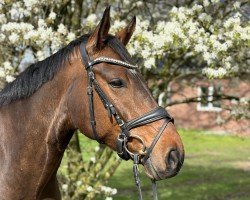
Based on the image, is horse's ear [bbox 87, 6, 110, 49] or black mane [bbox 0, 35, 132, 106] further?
black mane [bbox 0, 35, 132, 106]

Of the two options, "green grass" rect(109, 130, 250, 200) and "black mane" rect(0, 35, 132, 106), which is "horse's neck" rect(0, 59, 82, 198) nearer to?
"black mane" rect(0, 35, 132, 106)

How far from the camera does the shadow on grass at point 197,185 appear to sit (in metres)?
11.6

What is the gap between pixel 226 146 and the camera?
2125 cm

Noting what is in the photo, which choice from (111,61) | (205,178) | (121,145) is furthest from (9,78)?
(205,178)

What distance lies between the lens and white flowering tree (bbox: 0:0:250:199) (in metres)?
5.61

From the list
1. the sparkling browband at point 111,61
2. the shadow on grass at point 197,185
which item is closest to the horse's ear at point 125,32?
the sparkling browband at point 111,61

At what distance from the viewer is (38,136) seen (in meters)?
3.63

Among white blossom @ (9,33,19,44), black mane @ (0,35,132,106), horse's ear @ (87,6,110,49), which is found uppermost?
white blossom @ (9,33,19,44)

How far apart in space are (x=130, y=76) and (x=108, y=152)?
14.3 feet

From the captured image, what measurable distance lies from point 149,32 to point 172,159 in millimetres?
3002

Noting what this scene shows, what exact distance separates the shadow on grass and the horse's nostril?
26.6 ft

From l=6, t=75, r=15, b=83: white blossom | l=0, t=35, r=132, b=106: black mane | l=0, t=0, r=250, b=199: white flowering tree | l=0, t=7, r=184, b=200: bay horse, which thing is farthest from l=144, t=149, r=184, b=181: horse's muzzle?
l=6, t=75, r=15, b=83: white blossom

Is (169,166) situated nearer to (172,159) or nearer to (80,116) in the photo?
(172,159)

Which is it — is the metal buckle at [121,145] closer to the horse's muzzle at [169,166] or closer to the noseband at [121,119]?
the noseband at [121,119]
